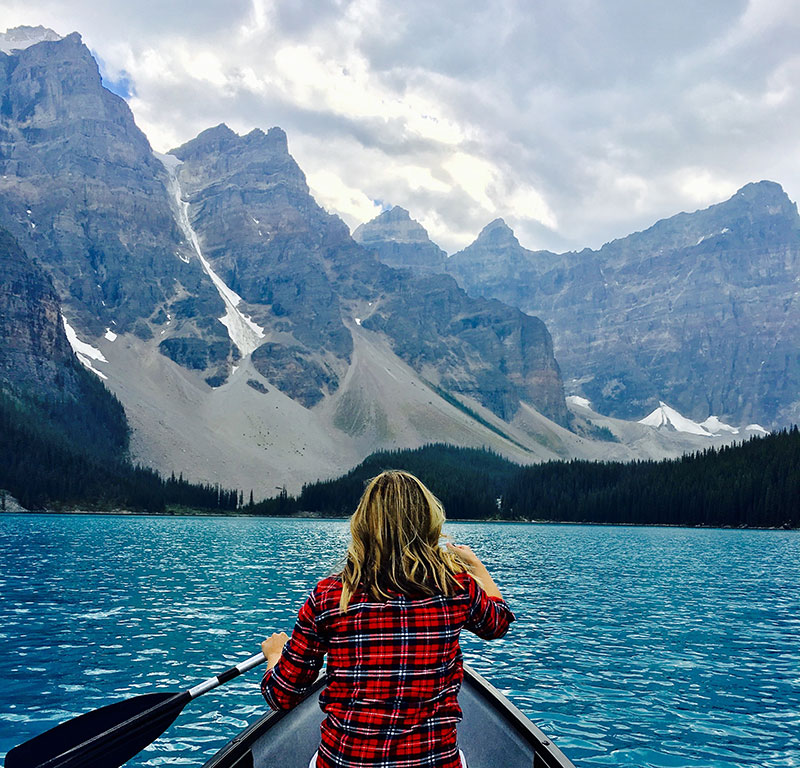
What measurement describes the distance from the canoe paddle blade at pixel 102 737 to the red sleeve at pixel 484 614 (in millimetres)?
4065

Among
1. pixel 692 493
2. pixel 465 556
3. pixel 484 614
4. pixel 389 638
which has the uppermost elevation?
pixel 692 493

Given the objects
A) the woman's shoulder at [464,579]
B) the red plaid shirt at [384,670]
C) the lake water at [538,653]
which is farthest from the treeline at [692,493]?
the red plaid shirt at [384,670]

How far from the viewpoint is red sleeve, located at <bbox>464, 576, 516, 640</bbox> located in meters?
5.22

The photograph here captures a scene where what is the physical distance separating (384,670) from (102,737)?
3.84 m

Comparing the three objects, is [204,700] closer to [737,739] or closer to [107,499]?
[737,739]

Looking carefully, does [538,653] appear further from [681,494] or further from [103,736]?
[681,494]

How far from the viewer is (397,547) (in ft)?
16.2

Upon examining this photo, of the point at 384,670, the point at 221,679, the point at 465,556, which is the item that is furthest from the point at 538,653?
the point at 384,670

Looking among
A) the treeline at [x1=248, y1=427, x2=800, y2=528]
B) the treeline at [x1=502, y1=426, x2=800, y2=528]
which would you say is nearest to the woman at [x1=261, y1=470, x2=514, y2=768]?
the treeline at [x1=248, y1=427, x2=800, y2=528]

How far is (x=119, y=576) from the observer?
40969mm

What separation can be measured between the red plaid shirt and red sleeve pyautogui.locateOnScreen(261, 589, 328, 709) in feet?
0.03

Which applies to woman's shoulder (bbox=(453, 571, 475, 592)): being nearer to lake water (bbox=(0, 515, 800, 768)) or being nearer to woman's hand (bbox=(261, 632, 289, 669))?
woman's hand (bbox=(261, 632, 289, 669))

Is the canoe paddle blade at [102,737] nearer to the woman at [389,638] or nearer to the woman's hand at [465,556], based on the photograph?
the woman at [389,638]

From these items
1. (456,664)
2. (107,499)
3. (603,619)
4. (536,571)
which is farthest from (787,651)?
(107,499)
